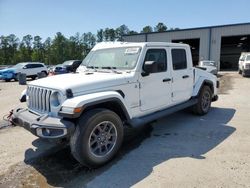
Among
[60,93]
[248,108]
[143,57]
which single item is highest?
[143,57]

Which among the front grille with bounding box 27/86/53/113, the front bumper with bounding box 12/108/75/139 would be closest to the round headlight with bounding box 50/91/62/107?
the front grille with bounding box 27/86/53/113

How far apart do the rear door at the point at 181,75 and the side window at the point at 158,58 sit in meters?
0.32

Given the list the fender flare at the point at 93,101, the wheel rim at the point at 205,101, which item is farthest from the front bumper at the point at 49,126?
the wheel rim at the point at 205,101

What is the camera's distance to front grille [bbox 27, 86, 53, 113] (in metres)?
4.17

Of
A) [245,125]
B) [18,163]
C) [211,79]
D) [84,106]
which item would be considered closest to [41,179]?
[18,163]

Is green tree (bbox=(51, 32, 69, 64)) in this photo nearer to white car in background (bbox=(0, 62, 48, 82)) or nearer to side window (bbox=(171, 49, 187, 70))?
white car in background (bbox=(0, 62, 48, 82))

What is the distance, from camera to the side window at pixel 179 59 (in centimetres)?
593

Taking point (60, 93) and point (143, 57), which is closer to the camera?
point (60, 93)

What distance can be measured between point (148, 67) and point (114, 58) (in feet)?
2.80

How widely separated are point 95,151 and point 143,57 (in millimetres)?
2049

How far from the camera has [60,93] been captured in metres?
3.97

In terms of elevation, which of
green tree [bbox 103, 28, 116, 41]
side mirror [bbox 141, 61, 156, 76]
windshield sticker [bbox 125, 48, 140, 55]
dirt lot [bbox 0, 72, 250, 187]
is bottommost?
dirt lot [bbox 0, 72, 250, 187]

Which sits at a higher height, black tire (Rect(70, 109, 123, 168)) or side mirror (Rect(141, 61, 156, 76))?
side mirror (Rect(141, 61, 156, 76))

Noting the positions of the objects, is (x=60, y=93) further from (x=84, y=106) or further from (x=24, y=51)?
(x=24, y=51)
